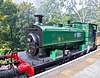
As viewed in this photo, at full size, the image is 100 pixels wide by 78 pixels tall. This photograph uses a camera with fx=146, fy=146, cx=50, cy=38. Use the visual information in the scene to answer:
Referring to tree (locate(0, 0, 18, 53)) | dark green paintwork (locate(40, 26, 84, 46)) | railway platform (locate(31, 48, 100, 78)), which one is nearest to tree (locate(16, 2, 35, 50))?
tree (locate(0, 0, 18, 53))

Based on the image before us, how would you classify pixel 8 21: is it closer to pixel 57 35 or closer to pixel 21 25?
pixel 21 25

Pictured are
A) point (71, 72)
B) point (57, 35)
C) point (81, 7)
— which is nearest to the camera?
point (71, 72)

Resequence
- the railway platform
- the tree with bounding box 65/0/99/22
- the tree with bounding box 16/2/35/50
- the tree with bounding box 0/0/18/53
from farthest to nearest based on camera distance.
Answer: the tree with bounding box 65/0/99/22
the tree with bounding box 16/2/35/50
the tree with bounding box 0/0/18/53
the railway platform

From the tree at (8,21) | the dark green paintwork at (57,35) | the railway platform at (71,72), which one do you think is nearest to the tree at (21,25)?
the tree at (8,21)

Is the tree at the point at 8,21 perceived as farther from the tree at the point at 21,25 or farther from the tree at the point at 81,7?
the tree at the point at 81,7

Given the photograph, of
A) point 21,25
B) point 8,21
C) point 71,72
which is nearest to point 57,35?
point 71,72

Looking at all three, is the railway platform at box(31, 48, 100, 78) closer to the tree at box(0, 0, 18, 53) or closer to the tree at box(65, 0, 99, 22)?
the tree at box(0, 0, 18, 53)

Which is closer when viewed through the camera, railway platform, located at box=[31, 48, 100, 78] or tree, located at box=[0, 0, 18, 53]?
railway platform, located at box=[31, 48, 100, 78]

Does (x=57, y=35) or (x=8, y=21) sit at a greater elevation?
(x=8, y=21)

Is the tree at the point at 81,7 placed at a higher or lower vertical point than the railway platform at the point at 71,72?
higher

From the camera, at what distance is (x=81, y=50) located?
386 inches

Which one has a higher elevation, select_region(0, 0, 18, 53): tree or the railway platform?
select_region(0, 0, 18, 53): tree

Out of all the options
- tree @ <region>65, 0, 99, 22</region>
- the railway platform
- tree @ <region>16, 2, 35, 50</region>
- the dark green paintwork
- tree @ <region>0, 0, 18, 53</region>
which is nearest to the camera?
the railway platform

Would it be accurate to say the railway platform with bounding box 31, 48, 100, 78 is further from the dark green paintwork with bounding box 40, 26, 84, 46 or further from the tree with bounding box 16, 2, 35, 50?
the tree with bounding box 16, 2, 35, 50
